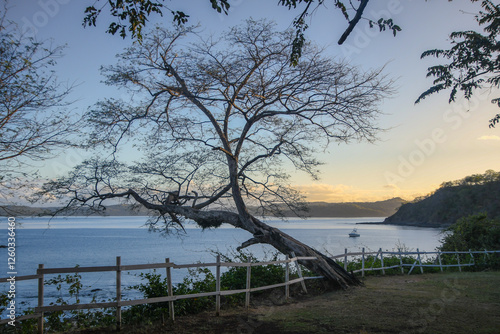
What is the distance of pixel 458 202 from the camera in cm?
9294

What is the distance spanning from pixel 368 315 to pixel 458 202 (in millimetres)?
95629

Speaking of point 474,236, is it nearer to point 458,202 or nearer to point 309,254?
point 309,254

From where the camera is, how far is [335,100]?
1383cm

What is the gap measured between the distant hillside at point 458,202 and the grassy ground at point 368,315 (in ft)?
139

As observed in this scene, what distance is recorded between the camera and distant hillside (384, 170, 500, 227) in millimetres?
80188

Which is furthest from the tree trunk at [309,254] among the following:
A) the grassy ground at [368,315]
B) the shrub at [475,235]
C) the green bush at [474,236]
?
the shrub at [475,235]

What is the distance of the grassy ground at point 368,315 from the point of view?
300 inches

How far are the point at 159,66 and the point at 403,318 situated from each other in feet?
34.9

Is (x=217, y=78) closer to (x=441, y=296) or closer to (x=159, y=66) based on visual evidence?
(x=159, y=66)

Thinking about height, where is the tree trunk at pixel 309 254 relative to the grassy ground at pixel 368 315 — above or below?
above

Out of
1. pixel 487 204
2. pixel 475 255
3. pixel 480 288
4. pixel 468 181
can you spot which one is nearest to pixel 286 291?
pixel 480 288

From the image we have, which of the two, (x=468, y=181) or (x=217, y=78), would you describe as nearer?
(x=217, y=78)

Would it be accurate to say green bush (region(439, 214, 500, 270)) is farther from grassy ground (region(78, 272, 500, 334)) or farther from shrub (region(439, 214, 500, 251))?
grassy ground (region(78, 272, 500, 334))

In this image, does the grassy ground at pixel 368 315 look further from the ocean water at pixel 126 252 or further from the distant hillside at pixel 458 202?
the distant hillside at pixel 458 202
